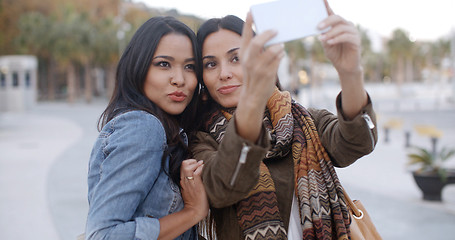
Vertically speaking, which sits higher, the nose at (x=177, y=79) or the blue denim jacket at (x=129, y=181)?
the nose at (x=177, y=79)

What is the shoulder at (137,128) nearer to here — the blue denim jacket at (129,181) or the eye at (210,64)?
the blue denim jacket at (129,181)

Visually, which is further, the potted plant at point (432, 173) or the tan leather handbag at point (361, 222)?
the potted plant at point (432, 173)

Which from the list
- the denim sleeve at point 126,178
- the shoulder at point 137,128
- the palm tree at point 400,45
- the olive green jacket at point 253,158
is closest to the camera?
the olive green jacket at point 253,158

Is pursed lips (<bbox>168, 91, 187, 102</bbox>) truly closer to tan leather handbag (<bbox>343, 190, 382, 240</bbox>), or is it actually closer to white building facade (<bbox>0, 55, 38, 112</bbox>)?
tan leather handbag (<bbox>343, 190, 382, 240</bbox>)

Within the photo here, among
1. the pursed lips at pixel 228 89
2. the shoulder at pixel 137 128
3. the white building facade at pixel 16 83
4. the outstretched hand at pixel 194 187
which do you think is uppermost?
the pursed lips at pixel 228 89

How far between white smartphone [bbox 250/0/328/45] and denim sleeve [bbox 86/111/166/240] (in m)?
0.63

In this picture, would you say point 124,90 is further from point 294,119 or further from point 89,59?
point 89,59

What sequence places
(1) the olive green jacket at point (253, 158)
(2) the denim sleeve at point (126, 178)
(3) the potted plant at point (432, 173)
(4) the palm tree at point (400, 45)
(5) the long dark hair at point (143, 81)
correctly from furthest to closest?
(4) the palm tree at point (400, 45)
(3) the potted plant at point (432, 173)
(5) the long dark hair at point (143, 81)
(2) the denim sleeve at point (126, 178)
(1) the olive green jacket at point (253, 158)

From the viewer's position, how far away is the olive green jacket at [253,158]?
136cm

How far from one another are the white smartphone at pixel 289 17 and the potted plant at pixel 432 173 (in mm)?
5939

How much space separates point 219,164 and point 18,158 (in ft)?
33.9

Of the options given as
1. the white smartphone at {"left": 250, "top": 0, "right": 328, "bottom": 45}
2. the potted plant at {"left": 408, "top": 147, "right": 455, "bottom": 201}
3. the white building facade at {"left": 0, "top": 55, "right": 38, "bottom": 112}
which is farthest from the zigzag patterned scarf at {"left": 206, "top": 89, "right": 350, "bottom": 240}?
the white building facade at {"left": 0, "top": 55, "right": 38, "bottom": 112}

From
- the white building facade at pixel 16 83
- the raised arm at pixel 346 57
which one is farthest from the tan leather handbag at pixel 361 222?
the white building facade at pixel 16 83

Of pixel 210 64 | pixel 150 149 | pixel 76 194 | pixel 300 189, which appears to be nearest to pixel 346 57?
pixel 300 189
